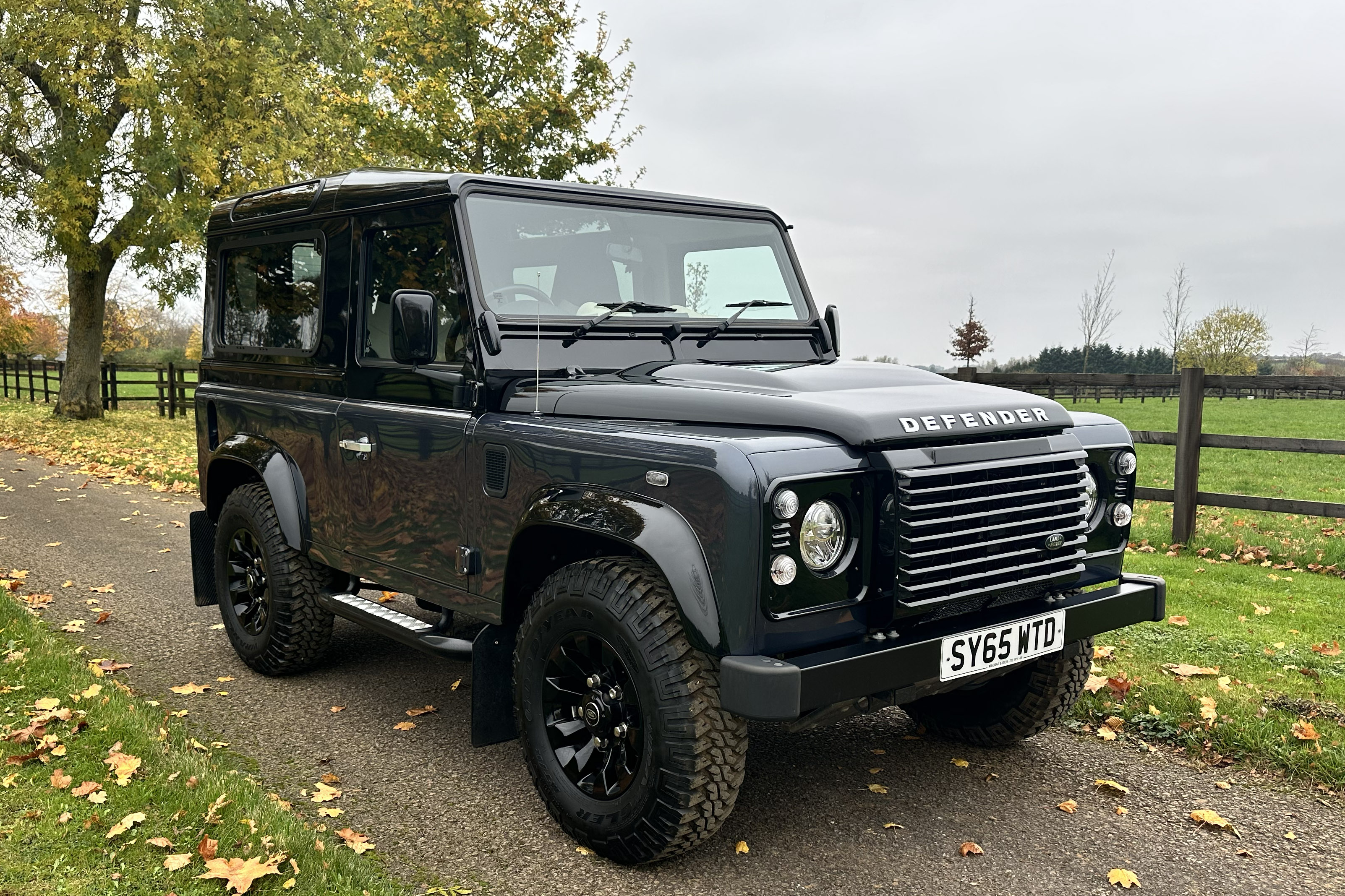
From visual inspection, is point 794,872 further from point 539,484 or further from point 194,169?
point 194,169

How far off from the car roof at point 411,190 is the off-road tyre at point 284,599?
145 cm

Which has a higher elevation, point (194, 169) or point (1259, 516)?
point (194, 169)

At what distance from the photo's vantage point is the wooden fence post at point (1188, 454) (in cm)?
845

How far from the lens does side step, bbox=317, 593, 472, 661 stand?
4.08m

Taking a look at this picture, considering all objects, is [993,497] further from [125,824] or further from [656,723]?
[125,824]

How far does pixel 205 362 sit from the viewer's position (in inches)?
237

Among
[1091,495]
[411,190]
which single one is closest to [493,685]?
[411,190]

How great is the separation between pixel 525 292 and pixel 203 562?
2920 millimetres

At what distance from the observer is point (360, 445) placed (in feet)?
14.9

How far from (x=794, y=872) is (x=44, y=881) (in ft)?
7.51

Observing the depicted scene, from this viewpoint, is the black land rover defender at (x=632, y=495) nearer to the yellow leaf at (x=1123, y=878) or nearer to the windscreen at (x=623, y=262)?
the windscreen at (x=623, y=262)

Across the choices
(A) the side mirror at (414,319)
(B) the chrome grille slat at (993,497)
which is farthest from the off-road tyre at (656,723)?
(A) the side mirror at (414,319)

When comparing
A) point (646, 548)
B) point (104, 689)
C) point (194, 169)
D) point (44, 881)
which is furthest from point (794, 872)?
point (194, 169)

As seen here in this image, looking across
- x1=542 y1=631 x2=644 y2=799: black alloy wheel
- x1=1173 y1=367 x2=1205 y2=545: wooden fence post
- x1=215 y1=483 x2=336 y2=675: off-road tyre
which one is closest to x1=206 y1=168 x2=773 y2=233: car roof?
x1=215 y1=483 x2=336 y2=675: off-road tyre
